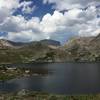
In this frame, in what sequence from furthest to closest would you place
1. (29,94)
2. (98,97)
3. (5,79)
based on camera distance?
(5,79), (29,94), (98,97)

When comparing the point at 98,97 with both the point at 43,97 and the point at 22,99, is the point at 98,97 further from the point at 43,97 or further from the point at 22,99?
the point at 22,99

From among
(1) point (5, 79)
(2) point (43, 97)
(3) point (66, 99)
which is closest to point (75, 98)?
(3) point (66, 99)

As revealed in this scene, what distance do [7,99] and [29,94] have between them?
10.7 meters

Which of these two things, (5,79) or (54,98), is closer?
(54,98)

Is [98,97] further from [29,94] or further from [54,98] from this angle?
[29,94]

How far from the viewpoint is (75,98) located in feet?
293

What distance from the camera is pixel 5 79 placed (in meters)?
196

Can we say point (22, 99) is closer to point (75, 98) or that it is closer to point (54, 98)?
point (54, 98)

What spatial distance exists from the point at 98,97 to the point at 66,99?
9811 millimetres

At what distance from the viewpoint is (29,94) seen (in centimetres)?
9681

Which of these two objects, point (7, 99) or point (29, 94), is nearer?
point (7, 99)

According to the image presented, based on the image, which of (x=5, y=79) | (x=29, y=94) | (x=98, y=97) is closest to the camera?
(x=98, y=97)

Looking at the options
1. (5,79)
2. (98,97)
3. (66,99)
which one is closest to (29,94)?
(66,99)

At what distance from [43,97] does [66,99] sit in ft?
26.4
